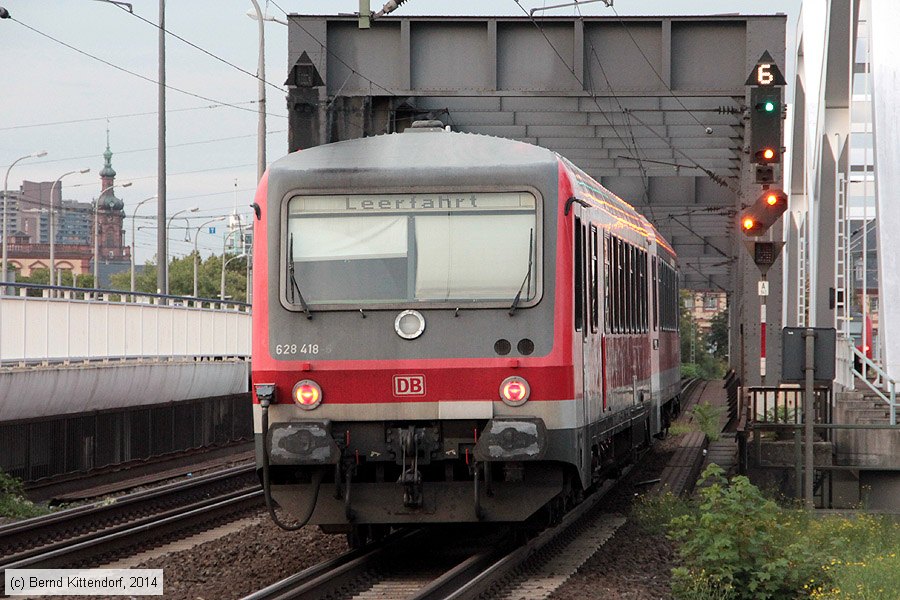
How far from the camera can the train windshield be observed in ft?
36.4

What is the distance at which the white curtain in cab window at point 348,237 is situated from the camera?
11172mm

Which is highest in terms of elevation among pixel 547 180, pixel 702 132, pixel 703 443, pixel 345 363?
pixel 702 132

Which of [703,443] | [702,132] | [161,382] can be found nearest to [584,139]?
[702,132]

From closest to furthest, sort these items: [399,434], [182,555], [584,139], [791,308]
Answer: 1. [399,434]
2. [182,555]
3. [584,139]
4. [791,308]

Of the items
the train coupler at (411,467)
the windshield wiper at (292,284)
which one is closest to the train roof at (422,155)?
the windshield wiper at (292,284)

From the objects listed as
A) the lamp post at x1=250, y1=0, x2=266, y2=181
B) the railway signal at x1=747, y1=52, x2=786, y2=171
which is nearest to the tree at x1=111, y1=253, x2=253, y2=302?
the lamp post at x1=250, y1=0, x2=266, y2=181

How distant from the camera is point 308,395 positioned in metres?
11.1

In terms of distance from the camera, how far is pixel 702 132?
34438 mm

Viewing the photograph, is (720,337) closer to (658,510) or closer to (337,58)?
(337,58)

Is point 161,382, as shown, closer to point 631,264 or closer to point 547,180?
point 631,264

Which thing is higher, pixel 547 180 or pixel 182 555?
pixel 547 180

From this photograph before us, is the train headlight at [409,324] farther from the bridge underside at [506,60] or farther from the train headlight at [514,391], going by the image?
the bridge underside at [506,60]

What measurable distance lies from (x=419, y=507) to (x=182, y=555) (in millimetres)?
2513

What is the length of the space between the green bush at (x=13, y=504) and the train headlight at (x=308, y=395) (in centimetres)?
624
